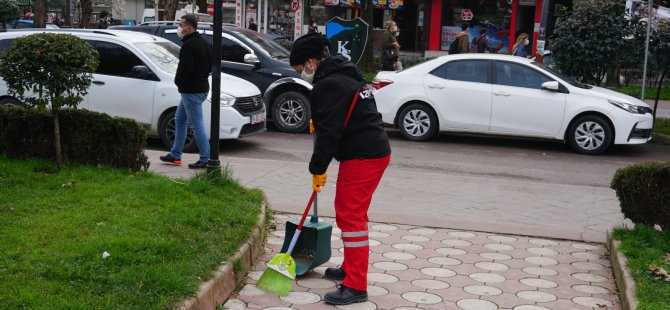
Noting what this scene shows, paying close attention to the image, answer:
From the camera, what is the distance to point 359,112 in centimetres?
534

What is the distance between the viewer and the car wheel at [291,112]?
13.7 m

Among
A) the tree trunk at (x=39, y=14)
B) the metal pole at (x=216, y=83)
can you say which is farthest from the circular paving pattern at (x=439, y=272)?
the tree trunk at (x=39, y=14)

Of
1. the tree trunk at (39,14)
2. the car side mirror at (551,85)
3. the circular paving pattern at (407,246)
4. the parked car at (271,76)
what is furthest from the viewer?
the tree trunk at (39,14)

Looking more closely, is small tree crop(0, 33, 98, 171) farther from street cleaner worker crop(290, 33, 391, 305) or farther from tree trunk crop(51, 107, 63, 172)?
street cleaner worker crop(290, 33, 391, 305)

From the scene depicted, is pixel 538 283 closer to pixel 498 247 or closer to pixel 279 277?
pixel 498 247

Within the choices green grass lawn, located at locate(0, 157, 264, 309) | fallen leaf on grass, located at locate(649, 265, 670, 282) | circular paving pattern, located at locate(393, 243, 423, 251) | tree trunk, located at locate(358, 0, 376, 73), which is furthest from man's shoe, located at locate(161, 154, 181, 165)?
tree trunk, located at locate(358, 0, 376, 73)

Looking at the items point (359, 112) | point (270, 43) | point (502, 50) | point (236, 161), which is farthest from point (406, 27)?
point (359, 112)

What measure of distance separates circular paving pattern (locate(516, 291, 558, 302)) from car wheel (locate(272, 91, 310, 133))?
8.30 metres

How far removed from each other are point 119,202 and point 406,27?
29.6m

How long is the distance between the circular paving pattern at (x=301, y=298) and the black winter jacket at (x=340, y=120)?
0.87 meters

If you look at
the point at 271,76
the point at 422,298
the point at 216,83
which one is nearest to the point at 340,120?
the point at 422,298

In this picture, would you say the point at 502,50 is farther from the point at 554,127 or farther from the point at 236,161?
the point at 236,161

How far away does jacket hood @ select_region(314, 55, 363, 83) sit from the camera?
5324 mm

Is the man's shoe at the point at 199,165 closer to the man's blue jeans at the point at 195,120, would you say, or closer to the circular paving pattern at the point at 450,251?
the man's blue jeans at the point at 195,120
